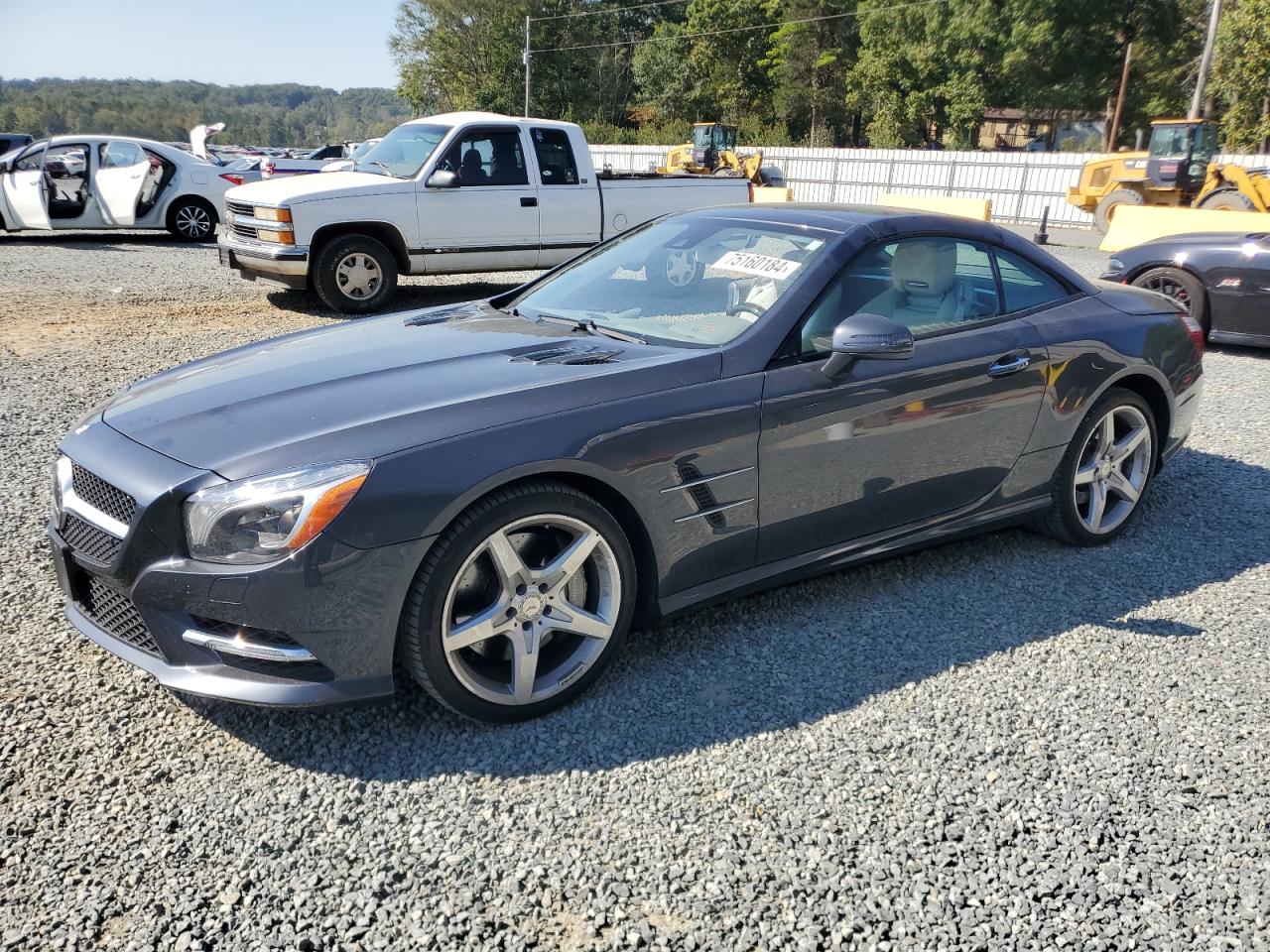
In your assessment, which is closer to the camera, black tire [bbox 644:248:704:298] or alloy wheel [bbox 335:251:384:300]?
black tire [bbox 644:248:704:298]

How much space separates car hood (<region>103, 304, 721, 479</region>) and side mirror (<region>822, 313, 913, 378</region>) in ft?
1.43

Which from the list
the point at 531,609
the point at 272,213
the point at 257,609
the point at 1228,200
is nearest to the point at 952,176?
the point at 1228,200

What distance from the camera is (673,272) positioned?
384 cm

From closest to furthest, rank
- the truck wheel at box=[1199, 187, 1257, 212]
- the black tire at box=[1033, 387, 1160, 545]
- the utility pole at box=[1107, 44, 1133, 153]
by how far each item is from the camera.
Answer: the black tire at box=[1033, 387, 1160, 545] < the truck wheel at box=[1199, 187, 1257, 212] < the utility pole at box=[1107, 44, 1133, 153]

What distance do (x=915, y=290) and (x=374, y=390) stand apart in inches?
82.2

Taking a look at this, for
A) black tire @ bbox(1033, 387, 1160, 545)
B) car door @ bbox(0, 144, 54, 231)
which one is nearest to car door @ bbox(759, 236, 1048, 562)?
black tire @ bbox(1033, 387, 1160, 545)

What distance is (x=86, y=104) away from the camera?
123 m

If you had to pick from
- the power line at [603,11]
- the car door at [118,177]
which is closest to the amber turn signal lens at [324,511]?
the car door at [118,177]

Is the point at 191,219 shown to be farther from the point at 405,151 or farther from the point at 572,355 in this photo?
the point at 572,355

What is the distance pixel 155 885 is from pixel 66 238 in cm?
1668

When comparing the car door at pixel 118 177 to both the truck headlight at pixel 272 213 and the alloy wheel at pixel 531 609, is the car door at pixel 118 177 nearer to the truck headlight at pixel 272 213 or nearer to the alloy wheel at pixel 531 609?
the truck headlight at pixel 272 213

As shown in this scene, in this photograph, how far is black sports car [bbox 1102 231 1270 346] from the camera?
8.25 meters

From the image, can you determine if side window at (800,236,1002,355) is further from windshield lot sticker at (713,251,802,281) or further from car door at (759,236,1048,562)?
windshield lot sticker at (713,251,802,281)

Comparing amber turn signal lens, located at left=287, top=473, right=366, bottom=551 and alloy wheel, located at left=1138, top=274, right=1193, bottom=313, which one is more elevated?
amber turn signal lens, located at left=287, top=473, right=366, bottom=551
